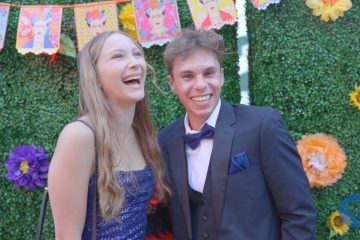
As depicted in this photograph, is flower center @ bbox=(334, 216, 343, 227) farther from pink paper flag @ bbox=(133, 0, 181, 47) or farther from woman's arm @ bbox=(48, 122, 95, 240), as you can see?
woman's arm @ bbox=(48, 122, 95, 240)

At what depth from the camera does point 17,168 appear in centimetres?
286

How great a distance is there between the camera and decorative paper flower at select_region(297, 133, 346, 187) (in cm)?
269

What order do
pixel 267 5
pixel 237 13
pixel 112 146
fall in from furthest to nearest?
pixel 237 13, pixel 267 5, pixel 112 146

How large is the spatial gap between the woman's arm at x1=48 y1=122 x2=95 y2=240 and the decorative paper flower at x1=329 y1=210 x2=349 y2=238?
179 centimetres

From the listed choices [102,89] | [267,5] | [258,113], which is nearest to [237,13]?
[267,5]

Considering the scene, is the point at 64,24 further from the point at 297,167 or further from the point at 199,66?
the point at 297,167

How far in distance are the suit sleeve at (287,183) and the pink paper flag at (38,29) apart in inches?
65.1

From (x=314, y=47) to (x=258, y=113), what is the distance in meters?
1.05

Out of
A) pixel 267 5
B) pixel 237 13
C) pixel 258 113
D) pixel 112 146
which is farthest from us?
pixel 237 13

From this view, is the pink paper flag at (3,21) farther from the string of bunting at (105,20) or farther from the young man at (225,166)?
the young man at (225,166)

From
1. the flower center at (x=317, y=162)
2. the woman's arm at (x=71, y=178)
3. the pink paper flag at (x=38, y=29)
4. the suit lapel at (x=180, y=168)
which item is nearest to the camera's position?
the woman's arm at (x=71, y=178)

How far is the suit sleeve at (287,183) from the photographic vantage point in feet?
6.08

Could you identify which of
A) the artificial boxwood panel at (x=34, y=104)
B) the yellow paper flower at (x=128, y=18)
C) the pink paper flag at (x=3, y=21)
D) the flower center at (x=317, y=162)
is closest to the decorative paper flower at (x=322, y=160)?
the flower center at (x=317, y=162)

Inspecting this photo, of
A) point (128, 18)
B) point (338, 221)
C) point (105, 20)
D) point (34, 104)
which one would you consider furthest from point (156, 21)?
point (338, 221)
